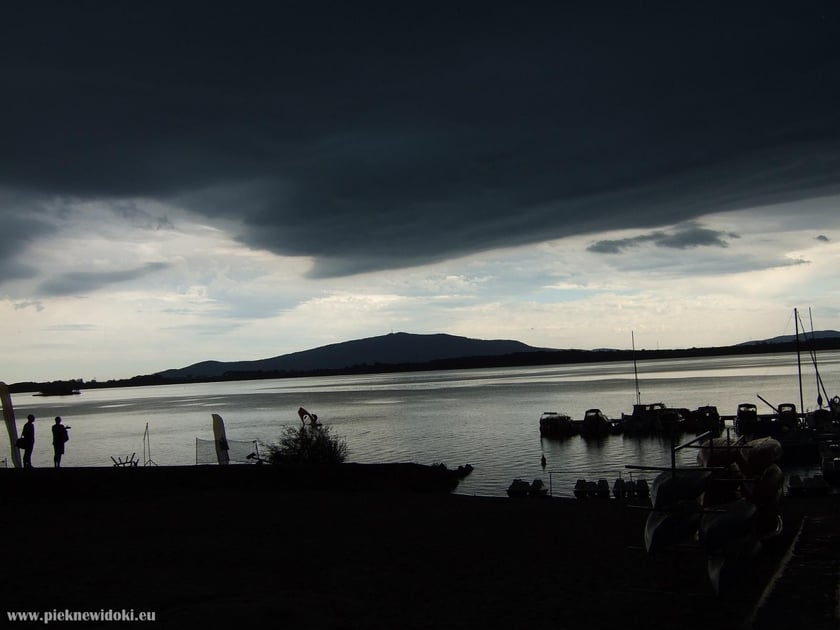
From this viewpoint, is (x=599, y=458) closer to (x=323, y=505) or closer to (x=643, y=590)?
(x=323, y=505)

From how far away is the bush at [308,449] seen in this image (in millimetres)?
25906

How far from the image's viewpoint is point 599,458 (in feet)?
155

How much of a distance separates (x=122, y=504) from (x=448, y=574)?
9795 mm

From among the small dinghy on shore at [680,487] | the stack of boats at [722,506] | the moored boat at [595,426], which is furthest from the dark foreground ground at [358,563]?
the moored boat at [595,426]

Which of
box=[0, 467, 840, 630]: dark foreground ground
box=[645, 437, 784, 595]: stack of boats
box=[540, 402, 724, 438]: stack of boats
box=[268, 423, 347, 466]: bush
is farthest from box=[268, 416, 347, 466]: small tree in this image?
box=[540, 402, 724, 438]: stack of boats

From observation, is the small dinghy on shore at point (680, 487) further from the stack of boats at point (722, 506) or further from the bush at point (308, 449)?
the bush at point (308, 449)

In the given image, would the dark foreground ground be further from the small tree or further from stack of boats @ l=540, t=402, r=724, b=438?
stack of boats @ l=540, t=402, r=724, b=438

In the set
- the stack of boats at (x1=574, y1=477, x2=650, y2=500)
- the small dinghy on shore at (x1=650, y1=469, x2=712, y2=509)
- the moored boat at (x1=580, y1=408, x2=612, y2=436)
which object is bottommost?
the moored boat at (x1=580, y1=408, x2=612, y2=436)

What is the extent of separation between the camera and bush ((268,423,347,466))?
2591cm

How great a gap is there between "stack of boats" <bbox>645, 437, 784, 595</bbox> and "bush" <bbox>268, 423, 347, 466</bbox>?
53.9ft

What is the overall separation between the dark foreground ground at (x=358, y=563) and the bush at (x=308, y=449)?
23.2 ft

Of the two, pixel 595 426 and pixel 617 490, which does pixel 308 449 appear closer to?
pixel 617 490

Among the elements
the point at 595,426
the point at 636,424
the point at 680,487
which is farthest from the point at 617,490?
the point at 636,424

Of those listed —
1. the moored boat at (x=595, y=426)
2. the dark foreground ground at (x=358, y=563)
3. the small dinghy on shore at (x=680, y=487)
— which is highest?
the small dinghy on shore at (x=680, y=487)
